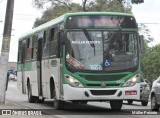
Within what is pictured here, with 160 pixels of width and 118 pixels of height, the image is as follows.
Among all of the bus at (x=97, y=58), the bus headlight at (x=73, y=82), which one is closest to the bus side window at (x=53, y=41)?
the bus at (x=97, y=58)

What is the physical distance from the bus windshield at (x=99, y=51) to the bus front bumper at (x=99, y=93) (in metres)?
0.70

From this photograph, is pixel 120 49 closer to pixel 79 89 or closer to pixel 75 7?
pixel 79 89

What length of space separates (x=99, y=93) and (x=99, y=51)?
1411mm

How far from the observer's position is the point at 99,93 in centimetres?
1639

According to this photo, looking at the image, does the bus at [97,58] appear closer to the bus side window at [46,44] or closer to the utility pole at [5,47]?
the bus side window at [46,44]

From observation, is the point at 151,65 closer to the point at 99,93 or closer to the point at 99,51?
the point at 99,51

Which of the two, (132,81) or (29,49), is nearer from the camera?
(132,81)

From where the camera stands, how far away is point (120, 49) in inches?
656

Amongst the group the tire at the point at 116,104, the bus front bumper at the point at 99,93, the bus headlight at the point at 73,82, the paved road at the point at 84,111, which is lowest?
the paved road at the point at 84,111

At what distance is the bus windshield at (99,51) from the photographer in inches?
648

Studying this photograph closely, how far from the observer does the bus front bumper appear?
16.2 meters

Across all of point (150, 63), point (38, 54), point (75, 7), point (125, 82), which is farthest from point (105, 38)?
point (150, 63)

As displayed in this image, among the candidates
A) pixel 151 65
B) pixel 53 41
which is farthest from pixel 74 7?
pixel 53 41

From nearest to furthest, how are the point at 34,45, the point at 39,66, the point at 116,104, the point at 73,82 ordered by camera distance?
1. the point at 73,82
2. the point at 116,104
3. the point at 39,66
4. the point at 34,45
